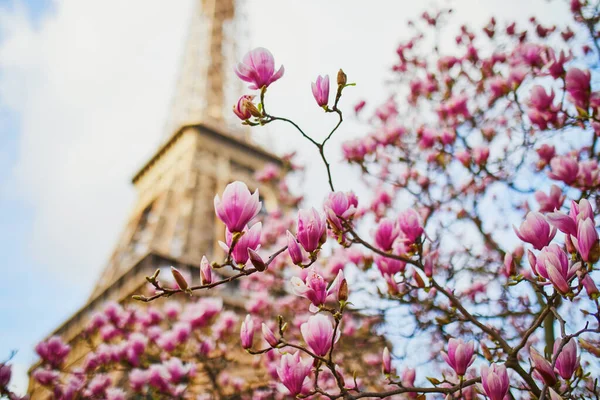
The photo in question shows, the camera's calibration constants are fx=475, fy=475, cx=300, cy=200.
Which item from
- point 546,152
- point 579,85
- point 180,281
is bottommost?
point 180,281

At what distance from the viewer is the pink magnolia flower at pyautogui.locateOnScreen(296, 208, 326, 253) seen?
5.23 ft

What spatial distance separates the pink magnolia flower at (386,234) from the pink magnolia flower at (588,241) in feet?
3.00

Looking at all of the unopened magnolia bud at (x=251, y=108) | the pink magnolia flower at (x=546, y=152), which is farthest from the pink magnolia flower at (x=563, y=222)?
the pink magnolia flower at (x=546, y=152)

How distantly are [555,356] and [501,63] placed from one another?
442cm

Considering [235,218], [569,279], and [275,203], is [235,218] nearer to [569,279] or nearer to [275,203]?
[569,279]

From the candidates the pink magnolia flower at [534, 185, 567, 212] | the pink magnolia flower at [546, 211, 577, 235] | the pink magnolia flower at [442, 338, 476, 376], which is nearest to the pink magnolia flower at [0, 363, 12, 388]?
the pink magnolia flower at [442, 338, 476, 376]

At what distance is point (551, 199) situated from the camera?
8.02 feet

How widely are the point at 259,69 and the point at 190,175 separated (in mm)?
17843

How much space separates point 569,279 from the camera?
4.85 feet

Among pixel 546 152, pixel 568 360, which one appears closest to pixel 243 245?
pixel 568 360

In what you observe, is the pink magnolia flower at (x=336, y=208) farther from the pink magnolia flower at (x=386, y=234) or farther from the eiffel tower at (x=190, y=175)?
the eiffel tower at (x=190, y=175)

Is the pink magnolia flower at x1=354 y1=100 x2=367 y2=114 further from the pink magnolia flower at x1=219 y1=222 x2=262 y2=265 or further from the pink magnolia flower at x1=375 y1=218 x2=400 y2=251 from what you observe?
the pink magnolia flower at x1=219 y1=222 x2=262 y2=265

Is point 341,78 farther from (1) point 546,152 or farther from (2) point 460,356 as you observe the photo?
(1) point 546,152

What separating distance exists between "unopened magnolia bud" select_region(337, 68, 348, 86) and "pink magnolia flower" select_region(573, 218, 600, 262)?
0.91 meters
